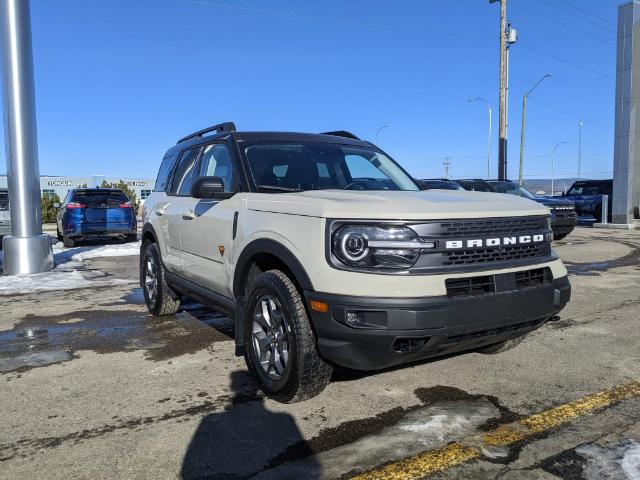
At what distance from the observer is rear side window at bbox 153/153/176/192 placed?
6027mm

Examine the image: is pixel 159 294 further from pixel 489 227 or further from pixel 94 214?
pixel 94 214

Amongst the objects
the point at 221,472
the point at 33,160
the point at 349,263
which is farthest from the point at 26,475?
the point at 33,160

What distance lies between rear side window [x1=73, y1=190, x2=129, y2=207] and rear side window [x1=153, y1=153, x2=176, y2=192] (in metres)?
8.98

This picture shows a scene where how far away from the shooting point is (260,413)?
11.1 ft

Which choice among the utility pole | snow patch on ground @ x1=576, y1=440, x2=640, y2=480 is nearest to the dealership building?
the utility pole

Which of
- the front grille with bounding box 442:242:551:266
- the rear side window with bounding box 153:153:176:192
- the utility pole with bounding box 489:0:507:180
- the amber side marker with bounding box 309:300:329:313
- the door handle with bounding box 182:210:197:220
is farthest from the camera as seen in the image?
the utility pole with bounding box 489:0:507:180

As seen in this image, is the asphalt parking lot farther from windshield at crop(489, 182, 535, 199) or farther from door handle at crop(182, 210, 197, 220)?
windshield at crop(489, 182, 535, 199)

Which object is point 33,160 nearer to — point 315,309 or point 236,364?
point 236,364

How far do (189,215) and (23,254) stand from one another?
615 cm

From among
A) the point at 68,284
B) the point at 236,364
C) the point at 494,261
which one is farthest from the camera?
the point at 68,284

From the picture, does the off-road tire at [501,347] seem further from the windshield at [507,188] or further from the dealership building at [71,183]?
the dealership building at [71,183]

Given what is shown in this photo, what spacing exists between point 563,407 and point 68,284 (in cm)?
764

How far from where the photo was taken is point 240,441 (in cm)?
300

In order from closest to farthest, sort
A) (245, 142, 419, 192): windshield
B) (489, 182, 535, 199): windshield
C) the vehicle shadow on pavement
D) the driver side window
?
the vehicle shadow on pavement < (245, 142, 419, 192): windshield < the driver side window < (489, 182, 535, 199): windshield
